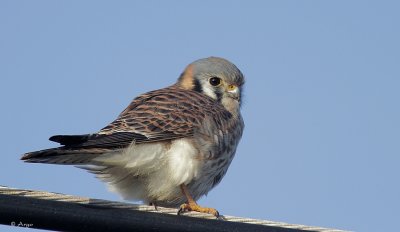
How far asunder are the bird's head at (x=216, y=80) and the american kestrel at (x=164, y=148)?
22.1 inches

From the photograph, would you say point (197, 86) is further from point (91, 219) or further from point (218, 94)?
point (91, 219)

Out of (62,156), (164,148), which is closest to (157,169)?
(164,148)

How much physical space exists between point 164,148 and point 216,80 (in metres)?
1.82

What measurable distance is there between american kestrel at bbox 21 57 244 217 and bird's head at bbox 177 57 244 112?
56 cm

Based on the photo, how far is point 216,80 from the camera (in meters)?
6.95

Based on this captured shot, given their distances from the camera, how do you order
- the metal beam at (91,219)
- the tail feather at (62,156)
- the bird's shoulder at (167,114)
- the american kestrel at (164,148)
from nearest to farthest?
the metal beam at (91,219) < the tail feather at (62,156) < the american kestrel at (164,148) < the bird's shoulder at (167,114)

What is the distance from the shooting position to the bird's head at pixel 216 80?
6843 millimetres

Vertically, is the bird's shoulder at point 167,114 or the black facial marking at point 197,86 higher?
the black facial marking at point 197,86

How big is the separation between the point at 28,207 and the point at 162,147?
216cm

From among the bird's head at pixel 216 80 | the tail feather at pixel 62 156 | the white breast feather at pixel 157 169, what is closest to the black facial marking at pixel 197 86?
the bird's head at pixel 216 80

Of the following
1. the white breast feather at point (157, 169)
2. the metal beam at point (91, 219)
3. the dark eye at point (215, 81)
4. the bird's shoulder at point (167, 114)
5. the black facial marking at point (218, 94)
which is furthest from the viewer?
the dark eye at point (215, 81)

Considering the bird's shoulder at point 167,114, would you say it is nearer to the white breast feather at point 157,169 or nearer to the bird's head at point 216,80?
the white breast feather at point 157,169

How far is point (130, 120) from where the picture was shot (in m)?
5.36

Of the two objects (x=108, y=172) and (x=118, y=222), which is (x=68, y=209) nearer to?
(x=118, y=222)
